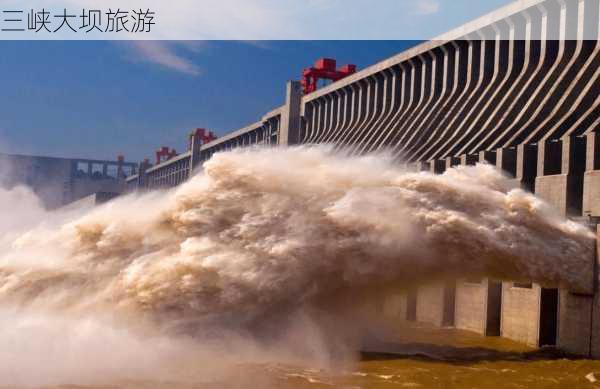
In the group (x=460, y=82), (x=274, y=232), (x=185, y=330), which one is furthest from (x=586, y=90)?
(x=185, y=330)

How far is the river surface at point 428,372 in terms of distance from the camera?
58.5 feet

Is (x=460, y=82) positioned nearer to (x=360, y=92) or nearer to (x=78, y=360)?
(x=360, y=92)

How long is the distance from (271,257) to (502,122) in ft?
62.7

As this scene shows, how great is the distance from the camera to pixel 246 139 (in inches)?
3103

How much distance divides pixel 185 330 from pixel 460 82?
28.1 meters

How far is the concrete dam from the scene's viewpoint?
24125mm

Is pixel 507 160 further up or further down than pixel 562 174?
further up

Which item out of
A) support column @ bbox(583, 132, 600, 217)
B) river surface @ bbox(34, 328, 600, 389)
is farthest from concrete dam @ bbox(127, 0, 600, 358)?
river surface @ bbox(34, 328, 600, 389)

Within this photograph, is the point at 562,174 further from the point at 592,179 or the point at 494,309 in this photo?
the point at 494,309

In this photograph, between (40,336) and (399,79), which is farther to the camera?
(399,79)

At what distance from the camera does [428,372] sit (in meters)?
19.8

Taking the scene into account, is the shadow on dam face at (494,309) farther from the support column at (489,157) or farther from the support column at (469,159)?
the support column at (469,159)

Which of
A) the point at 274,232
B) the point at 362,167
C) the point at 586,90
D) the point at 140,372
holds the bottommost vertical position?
the point at 140,372

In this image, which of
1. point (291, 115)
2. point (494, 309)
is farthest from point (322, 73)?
point (494, 309)
